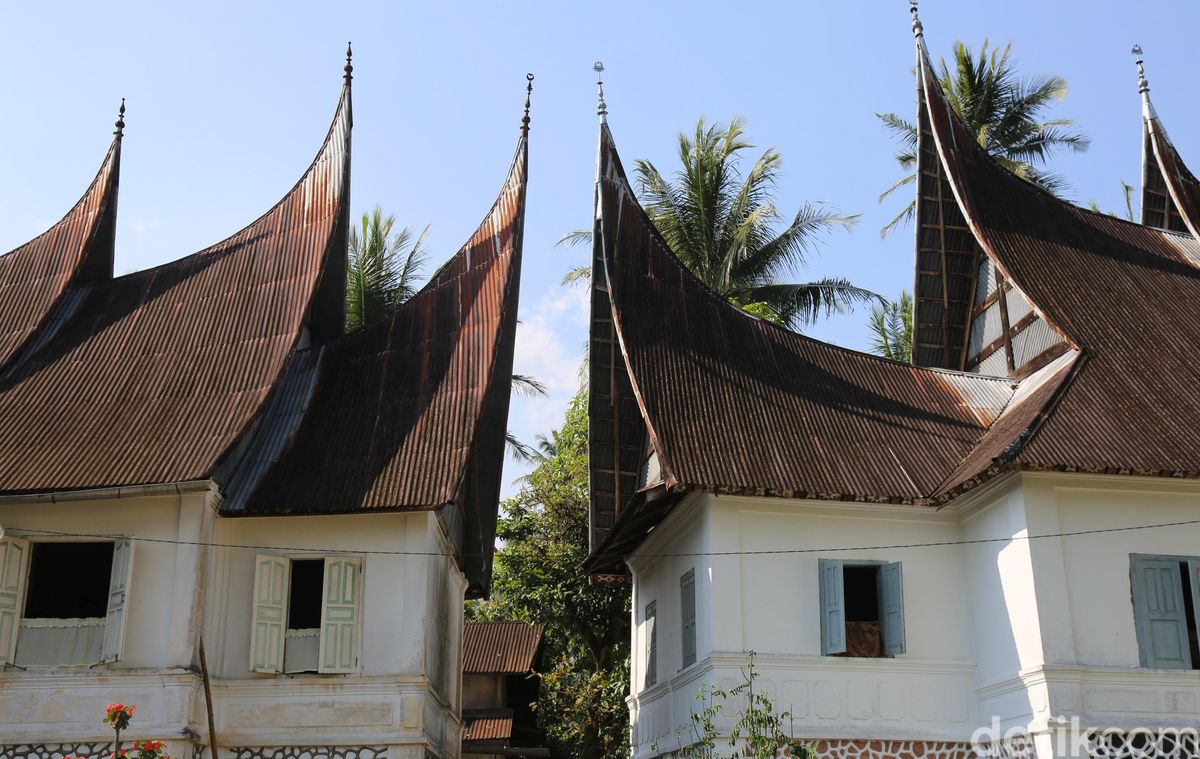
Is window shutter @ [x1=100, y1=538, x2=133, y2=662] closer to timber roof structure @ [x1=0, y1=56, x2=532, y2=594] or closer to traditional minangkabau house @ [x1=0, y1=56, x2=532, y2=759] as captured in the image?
traditional minangkabau house @ [x1=0, y1=56, x2=532, y2=759]

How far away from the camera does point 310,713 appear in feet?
43.6

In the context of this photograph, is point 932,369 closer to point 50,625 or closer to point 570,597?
point 570,597

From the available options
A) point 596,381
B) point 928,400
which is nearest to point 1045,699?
point 928,400

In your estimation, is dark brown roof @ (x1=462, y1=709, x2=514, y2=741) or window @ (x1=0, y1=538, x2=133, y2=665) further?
dark brown roof @ (x1=462, y1=709, x2=514, y2=741)

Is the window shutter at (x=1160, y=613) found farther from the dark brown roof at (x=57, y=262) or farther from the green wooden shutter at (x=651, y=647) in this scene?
the dark brown roof at (x=57, y=262)

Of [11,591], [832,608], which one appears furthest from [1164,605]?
[11,591]

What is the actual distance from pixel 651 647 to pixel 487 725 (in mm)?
10865

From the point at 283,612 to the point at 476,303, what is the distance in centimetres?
476

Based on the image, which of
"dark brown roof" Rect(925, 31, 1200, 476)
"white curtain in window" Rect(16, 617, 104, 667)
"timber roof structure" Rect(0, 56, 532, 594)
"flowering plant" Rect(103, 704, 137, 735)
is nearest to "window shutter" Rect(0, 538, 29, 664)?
"white curtain in window" Rect(16, 617, 104, 667)

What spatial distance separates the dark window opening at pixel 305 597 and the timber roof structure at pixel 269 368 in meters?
1.73

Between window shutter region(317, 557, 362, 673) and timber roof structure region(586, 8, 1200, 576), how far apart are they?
143 inches

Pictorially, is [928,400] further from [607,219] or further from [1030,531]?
[607,219]

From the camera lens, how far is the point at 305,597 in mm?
15875

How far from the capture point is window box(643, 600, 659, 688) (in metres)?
16.8
